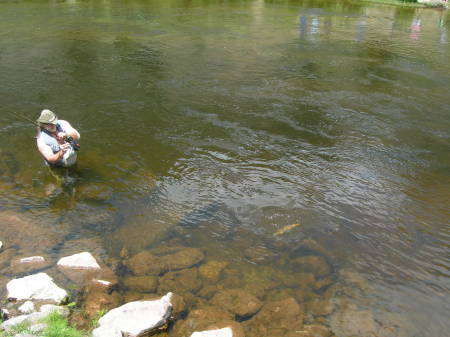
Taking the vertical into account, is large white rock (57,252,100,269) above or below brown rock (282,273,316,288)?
above

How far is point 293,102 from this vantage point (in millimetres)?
14891

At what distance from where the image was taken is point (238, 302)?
20.7ft

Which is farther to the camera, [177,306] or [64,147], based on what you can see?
[64,147]

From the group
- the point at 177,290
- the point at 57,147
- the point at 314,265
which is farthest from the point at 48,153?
the point at 314,265

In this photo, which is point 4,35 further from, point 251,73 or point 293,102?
point 293,102

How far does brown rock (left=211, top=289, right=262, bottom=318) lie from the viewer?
6148mm

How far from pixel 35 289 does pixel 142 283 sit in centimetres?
150

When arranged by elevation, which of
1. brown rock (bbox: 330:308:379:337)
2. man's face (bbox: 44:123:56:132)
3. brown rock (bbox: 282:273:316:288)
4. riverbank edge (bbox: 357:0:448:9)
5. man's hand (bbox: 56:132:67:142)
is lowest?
brown rock (bbox: 330:308:379:337)

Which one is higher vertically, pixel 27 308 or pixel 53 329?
pixel 53 329

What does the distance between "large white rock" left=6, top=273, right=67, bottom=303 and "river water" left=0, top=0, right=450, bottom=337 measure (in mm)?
959

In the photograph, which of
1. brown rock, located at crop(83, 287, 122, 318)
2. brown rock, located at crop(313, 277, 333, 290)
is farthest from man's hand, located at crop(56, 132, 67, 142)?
brown rock, located at crop(313, 277, 333, 290)

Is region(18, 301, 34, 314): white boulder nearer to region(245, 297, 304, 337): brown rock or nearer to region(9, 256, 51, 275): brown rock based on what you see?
region(9, 256, 51, 275): brown rock

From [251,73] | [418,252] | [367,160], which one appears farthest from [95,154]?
[251,73]

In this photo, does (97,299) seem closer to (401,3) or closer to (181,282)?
(181,282)
